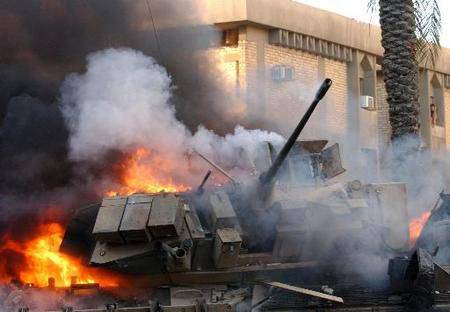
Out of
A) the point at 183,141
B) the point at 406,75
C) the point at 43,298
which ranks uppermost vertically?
the point at 406,75

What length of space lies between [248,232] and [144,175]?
3.25 metres

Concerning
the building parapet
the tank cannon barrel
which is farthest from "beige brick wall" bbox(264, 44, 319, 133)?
the tank cannon barrel

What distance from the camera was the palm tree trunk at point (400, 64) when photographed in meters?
15.9

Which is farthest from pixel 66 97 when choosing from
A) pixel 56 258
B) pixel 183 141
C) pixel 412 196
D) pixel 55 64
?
pixel 412 196

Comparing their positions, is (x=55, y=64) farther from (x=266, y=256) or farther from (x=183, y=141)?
(x=266, y=256)

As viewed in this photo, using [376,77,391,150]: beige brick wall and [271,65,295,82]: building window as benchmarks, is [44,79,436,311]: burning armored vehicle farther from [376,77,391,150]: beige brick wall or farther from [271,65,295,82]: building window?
[376,77,391,150]: beige brick wall

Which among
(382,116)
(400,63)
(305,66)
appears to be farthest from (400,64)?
(382,116)

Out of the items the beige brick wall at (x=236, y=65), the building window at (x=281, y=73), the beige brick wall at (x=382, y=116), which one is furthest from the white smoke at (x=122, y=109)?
the beige brick wall at (x=382, y=116)

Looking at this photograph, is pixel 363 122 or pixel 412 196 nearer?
pixel 412 196

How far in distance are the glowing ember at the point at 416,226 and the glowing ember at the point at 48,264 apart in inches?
159

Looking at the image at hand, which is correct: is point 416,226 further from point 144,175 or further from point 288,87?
point 288,87

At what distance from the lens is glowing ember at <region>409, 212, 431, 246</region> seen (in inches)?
484

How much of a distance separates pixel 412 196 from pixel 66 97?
18.1ft

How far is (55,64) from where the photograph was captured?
547 inches
